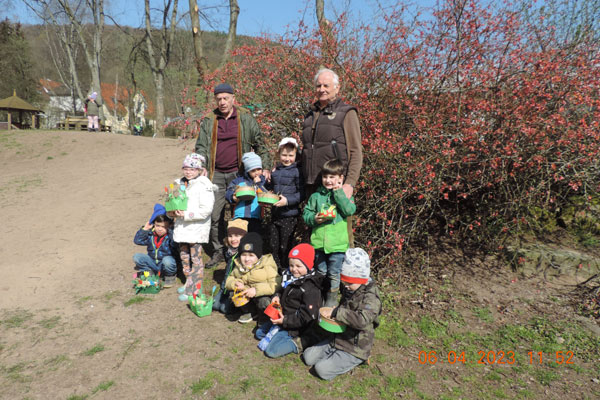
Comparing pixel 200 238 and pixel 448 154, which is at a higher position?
pixel 448 154

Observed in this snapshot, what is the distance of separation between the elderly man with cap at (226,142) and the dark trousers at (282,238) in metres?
0.73

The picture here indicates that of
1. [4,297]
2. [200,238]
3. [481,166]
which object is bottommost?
[4,297]

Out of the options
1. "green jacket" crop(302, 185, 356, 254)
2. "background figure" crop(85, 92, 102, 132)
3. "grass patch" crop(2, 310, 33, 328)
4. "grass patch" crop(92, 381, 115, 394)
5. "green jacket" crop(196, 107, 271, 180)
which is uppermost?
"background figure" crop(85, 92, 102, 132)

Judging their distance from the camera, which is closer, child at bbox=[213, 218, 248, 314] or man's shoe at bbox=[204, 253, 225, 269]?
child at bbox=[213, 218, 248, 314]

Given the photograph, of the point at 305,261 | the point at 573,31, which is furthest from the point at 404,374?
the point at 573,31

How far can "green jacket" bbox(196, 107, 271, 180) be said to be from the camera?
389 centimetres

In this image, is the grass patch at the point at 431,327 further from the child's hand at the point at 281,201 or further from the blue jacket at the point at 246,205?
the blue jacket at the point at 246,205

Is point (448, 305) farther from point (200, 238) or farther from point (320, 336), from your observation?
point (200, 238)

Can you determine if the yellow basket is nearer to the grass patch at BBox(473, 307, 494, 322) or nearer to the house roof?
the grass patch at BBox(473, 307, 494, 322)

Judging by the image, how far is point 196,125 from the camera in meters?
6.92

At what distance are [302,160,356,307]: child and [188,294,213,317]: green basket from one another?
1.14 meters

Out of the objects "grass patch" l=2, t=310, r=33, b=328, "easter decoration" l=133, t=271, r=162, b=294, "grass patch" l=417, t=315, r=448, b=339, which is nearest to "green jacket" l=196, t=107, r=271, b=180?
"easter decoration" l=133, t=271, r=162, b=294

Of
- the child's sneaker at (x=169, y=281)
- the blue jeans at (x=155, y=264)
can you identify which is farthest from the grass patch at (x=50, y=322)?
the child's sneaker at (x=169, y=281)

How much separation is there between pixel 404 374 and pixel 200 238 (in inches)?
88.6
